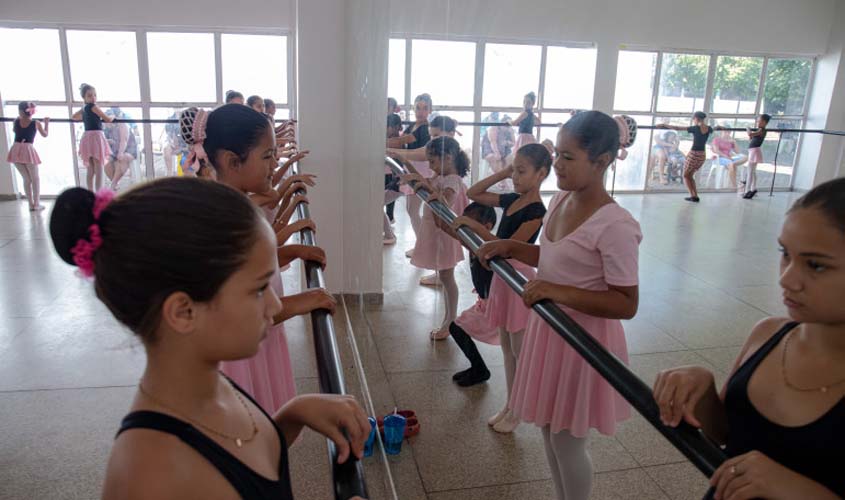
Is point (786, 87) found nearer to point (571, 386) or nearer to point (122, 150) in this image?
point (571, 386)

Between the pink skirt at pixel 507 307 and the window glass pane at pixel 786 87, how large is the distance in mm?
1146

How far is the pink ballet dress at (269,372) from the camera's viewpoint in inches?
64.5

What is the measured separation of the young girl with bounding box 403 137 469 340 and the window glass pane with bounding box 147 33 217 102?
6060 millimetres

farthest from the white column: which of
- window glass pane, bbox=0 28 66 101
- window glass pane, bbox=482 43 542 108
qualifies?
window glass pane, bbox=0 28 66 101

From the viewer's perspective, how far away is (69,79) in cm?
791

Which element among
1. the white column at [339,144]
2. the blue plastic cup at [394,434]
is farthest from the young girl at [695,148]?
the white column at [339,144]

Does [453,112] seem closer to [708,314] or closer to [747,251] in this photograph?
[747,251]

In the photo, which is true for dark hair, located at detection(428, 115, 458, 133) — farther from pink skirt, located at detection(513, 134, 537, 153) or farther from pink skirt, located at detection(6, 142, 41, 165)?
pink skirt, located at detection(6, 142, 41, 165)

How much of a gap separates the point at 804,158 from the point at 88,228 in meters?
1.20

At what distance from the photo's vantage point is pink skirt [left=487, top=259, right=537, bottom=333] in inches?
91.5

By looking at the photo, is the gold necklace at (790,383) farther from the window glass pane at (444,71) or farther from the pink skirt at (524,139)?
the window glass pane at (444,71)

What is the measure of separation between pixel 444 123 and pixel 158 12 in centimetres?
714

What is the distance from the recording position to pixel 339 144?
394cm

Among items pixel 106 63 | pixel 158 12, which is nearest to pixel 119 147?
pixel 106 63
